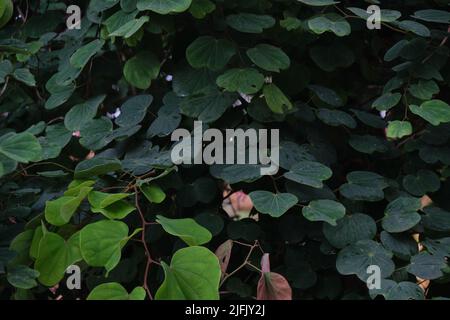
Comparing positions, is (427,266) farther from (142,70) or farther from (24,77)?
(24,77)

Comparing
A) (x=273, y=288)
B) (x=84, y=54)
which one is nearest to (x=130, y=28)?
(x=84, y=54)

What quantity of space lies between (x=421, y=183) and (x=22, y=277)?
925 millimetres

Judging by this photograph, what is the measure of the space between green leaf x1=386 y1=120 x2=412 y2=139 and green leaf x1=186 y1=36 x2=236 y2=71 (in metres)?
0.39

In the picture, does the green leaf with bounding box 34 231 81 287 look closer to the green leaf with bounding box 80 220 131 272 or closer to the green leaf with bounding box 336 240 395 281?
the green leaf with bounding box 80 220 131 272

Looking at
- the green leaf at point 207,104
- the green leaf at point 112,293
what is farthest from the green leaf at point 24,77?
the green leaf at point 112,293

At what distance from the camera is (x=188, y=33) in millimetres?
1629

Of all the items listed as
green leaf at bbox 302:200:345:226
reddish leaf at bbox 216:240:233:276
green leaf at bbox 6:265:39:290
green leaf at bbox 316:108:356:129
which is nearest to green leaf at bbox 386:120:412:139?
green leaf at bbox 316:108:356:129

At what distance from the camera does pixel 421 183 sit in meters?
1.54

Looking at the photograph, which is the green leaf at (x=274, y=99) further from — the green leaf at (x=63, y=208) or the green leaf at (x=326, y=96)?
the green leaf at (x=63, y=208)

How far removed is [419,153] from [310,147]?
275mm

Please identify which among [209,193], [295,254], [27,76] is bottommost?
[295,254]

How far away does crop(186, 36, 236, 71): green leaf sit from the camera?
57.6 inches
